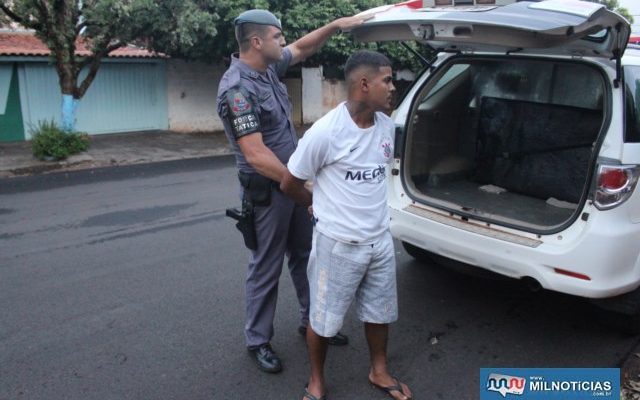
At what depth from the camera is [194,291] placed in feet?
13.9

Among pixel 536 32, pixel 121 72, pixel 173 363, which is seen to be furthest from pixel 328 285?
pixel 121 72

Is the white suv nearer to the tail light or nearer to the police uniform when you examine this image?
the tail light

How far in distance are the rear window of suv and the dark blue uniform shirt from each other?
1.74 meters

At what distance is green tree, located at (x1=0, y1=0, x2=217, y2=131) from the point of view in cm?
973

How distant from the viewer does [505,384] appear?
88.3 inches

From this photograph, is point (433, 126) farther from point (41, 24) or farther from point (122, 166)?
point (41, 24)

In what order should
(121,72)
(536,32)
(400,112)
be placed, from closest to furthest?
(536,32)
(400,112)
(121,72)

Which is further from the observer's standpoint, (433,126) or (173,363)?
(433,126)

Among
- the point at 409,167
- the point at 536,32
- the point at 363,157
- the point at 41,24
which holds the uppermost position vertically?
the point at 41,24

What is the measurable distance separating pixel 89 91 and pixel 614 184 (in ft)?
41.1

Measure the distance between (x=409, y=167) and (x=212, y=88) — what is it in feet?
41.7

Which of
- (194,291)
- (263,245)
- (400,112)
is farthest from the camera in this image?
(194,291)

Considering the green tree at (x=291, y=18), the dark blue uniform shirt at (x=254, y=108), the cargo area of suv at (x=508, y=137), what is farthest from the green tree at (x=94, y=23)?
the dark blue uniform shirt at (x=254, y=108)

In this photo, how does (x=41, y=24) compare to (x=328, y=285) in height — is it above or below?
above
